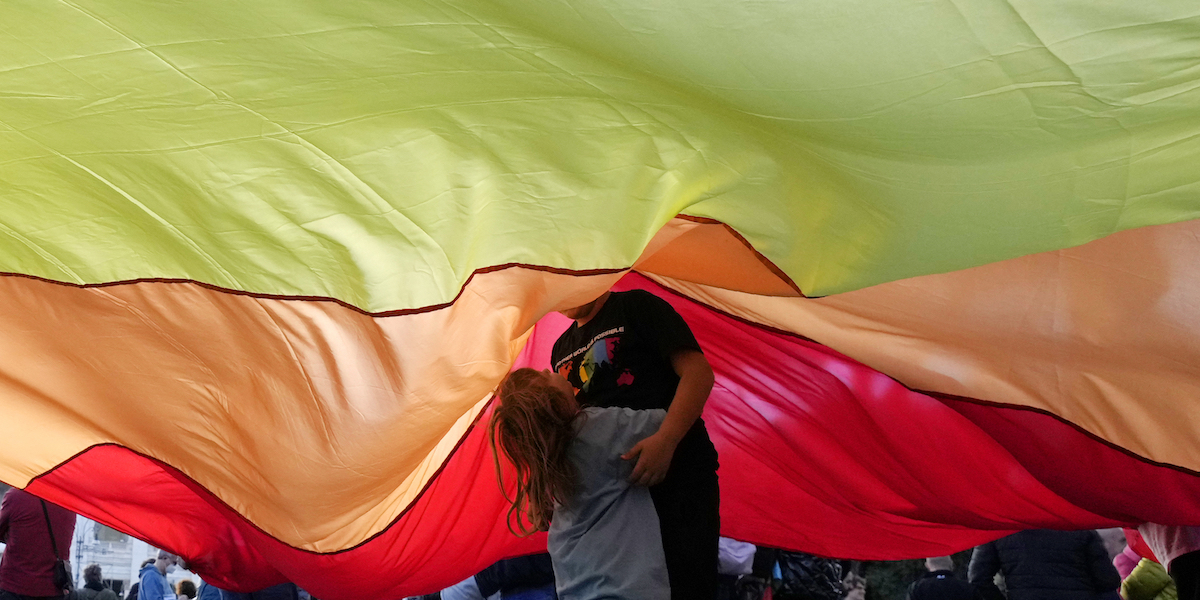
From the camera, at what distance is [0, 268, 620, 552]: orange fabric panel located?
1462 millimetres

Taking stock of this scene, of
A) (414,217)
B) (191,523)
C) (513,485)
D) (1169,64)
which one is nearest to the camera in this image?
(1169,64)

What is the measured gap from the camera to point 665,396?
1.64m

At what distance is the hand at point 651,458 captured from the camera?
1.47 meters

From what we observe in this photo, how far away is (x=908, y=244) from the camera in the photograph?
53.1 inches

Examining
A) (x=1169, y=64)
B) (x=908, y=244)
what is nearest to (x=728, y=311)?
(x=908, y=244)

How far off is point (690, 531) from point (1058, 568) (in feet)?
6.90

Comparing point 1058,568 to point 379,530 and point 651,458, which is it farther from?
point 379,530

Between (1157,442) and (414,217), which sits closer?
(414,217)

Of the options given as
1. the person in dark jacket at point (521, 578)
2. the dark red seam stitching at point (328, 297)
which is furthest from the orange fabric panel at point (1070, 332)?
the person in dark jacket at point (521, 578)

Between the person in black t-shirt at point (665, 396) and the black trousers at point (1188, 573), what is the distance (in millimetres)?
1081

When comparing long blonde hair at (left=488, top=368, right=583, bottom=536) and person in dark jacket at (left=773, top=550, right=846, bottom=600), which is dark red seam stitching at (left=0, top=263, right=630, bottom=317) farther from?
person in dark jacket at (left=773, top=550, right=846, bottom=600)

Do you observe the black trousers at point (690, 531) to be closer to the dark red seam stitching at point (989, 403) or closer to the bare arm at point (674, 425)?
the bare arm at point (674, 425)

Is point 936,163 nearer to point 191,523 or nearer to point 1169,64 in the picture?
point 1169,64

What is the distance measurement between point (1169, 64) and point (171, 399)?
5.21 ft
